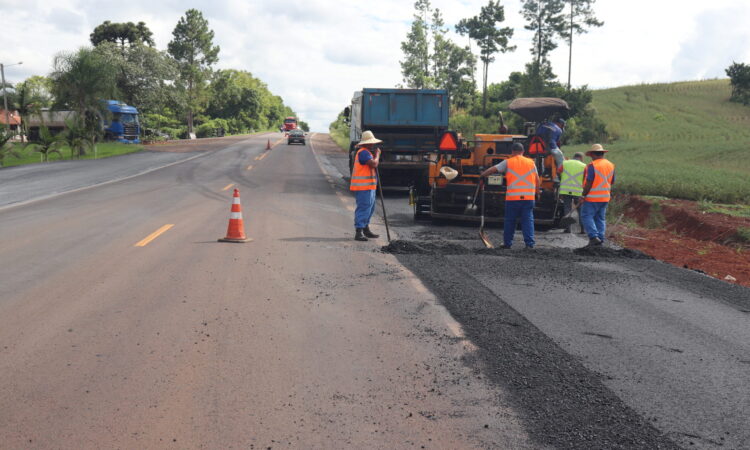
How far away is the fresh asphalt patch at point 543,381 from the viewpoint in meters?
3.70

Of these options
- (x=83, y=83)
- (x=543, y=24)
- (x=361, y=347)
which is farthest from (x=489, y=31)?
(x=361, y=347)

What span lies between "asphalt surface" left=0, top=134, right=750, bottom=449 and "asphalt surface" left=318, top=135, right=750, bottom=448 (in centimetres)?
2

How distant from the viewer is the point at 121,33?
265 ft

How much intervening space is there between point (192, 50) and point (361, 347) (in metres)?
95.5

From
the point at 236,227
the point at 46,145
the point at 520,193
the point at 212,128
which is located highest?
the point at 212,128

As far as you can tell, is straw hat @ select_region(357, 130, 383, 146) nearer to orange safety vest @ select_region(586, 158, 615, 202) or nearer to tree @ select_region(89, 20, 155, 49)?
orange safety vest @ select_region(586, 158, 615, 202)

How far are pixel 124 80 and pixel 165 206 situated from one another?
55.7 m

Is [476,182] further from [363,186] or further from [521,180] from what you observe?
[363,186]

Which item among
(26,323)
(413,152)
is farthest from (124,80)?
(26,323)

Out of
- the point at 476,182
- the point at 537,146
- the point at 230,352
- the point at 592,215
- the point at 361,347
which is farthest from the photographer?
the point at 476,182

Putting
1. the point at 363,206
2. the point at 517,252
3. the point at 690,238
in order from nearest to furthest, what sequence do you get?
the point at 517,252 < the point at 363,206 < the point at 690,238

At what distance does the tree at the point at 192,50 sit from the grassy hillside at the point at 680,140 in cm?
5523

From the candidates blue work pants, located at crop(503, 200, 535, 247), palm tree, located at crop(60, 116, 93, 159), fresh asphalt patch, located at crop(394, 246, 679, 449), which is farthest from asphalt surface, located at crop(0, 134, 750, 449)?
palm tree, located at crop(60, 116, 93, 159)

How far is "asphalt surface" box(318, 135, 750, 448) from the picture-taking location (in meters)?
3.90
